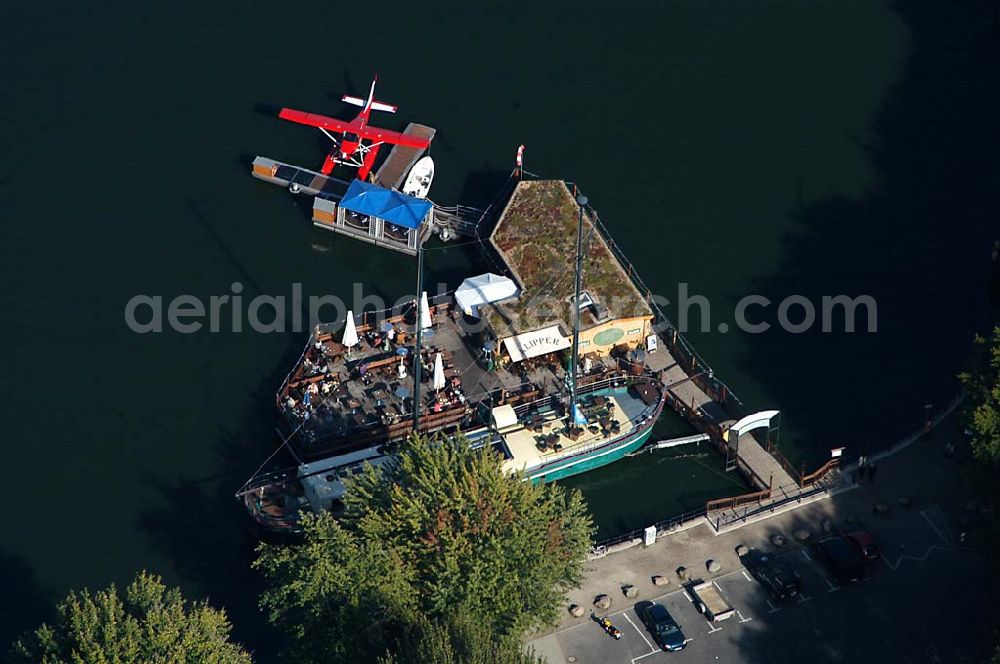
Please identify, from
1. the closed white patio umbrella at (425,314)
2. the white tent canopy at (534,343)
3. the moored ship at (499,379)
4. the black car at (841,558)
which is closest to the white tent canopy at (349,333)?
the moored ship at (499,379)

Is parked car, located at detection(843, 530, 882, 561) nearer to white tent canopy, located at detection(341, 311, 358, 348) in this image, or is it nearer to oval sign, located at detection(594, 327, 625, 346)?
oval sign, located at detection(594, 327, 625, 346)

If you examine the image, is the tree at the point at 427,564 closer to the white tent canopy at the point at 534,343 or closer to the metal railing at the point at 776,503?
the metal railing at the point at 776,503

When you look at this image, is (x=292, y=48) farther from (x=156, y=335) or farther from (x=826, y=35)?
(x=826, y=35)

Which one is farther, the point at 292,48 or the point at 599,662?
the point at 292,48

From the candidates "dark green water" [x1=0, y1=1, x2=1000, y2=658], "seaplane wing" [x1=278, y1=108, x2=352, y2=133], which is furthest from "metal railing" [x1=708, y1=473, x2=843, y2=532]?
"seaplane wing" [x1=278, y1=108, x2=352, y2=133]

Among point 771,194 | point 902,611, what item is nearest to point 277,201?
point 771,194

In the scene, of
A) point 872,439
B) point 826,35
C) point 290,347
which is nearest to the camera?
point 872,439
